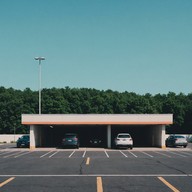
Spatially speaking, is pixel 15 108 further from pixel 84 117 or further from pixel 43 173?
pixel 43 173

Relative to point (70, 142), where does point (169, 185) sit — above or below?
above

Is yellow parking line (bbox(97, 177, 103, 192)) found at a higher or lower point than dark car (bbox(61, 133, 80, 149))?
higher

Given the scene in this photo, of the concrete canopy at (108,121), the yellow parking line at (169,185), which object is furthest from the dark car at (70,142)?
the yellow parking line at (169,185)

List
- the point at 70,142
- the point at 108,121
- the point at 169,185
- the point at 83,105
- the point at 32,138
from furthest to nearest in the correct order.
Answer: the point at 83,105, the point at 108,121, the point at 32,138, the point at 70,142, the point at 169,185

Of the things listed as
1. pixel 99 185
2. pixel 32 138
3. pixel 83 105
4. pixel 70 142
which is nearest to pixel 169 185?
pixel 99 185

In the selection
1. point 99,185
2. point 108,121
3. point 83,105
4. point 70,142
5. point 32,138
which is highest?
point 83,105

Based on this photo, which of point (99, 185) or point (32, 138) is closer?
point (99, 185)

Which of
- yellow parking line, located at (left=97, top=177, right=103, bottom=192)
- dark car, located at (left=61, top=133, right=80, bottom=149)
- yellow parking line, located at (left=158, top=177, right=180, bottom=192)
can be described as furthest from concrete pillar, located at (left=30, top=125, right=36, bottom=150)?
yellow parking line, located at (left=158, top=177, right=180, bottom=192)

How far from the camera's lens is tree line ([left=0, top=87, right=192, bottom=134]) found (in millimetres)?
79750

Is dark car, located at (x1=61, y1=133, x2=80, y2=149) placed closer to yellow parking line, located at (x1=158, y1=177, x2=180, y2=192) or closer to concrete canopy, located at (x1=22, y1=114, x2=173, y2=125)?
concrete canopy, located at (x1=22, y1=114, x2=173, y2=125)

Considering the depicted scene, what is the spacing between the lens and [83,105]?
88062 millimetres

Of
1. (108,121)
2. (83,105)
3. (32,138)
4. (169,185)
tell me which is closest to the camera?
(169,185)

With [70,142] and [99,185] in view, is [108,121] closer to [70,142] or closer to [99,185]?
[70,142]

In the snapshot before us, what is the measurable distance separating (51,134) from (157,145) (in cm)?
1798
